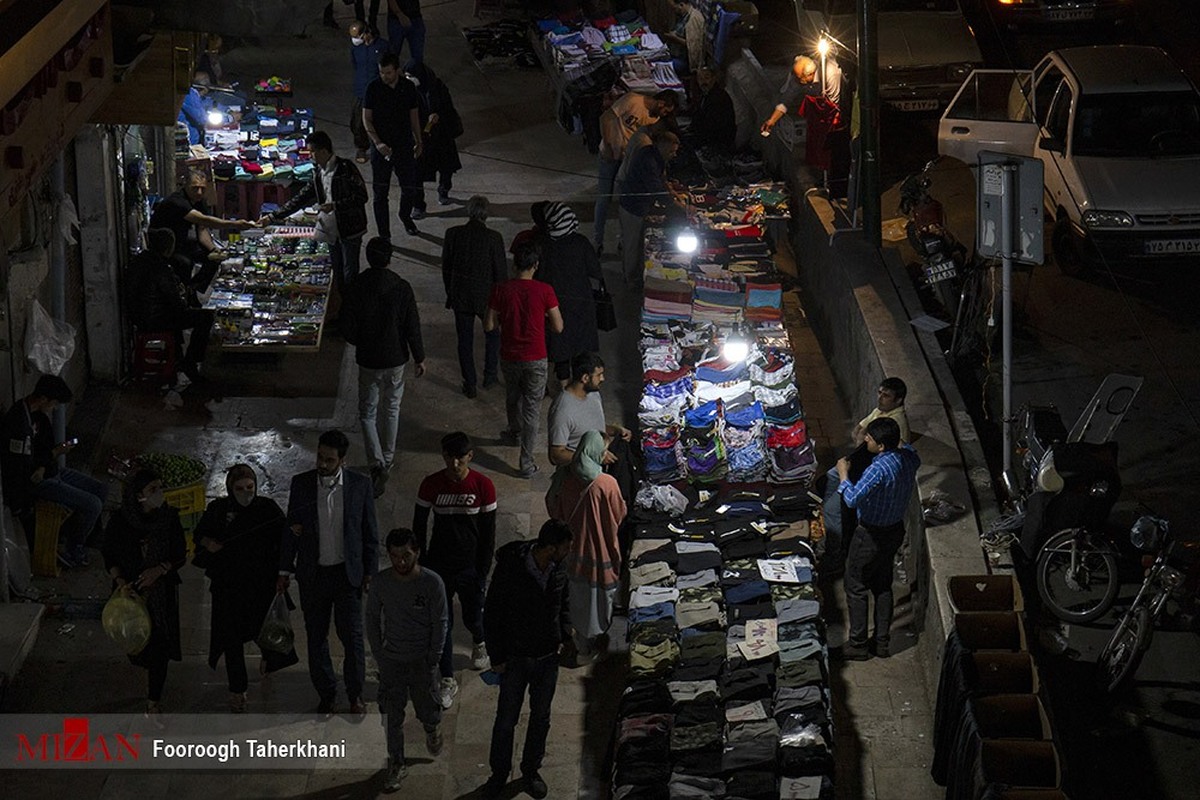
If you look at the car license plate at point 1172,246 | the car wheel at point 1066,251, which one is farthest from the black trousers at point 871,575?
the car wheel at point 1066,251

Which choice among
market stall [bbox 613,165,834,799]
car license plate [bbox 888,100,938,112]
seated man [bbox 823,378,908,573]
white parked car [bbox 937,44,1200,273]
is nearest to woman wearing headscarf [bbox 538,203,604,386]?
market stall [bbox 613,165,834,799]

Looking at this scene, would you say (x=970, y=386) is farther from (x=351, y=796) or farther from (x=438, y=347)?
(x=351, y=796)

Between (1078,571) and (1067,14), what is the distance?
43.0 ft

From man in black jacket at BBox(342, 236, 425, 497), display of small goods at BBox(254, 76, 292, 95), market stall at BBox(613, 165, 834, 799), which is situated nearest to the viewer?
market stall at BBox(613, 165, 834, 799)

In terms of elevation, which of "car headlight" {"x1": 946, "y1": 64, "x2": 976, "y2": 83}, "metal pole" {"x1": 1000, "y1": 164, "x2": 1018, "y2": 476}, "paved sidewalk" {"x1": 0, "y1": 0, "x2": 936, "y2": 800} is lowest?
"paved sidewalk" {"x1": 0, "y1": 0, "x2": 936, "y2": 800}

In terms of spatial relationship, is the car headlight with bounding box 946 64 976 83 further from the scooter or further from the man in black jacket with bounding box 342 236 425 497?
the man in black jacket with bounding box 342 236 425 497

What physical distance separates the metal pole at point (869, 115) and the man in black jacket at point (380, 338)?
16.4 ft

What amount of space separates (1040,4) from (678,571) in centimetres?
1413

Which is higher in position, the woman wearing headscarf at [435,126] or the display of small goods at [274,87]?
the woman wearing headscarf at [435,126]

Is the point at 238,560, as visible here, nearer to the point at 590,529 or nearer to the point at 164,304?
the point at 590,529

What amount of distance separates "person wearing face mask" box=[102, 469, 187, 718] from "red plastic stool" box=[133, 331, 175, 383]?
412 cm

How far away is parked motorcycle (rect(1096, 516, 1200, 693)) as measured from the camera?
1134 cm

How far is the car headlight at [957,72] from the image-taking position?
21141mm

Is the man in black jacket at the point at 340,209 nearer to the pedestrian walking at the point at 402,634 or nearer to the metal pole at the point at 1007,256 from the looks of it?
the metal pole at the point at 1007,256
